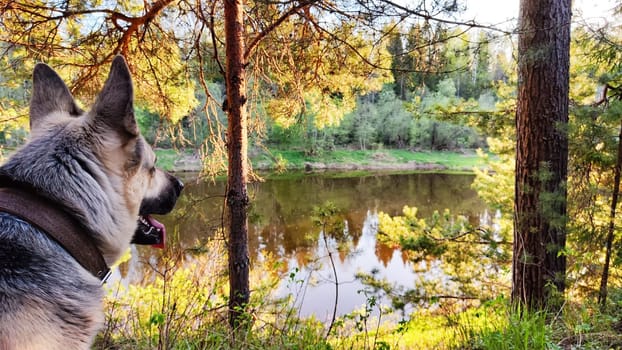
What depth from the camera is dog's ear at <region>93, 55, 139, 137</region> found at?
1.15 metres

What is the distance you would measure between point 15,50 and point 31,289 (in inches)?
175

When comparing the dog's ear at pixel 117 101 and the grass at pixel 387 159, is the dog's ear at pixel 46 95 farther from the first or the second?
the grass at pixel 387 159

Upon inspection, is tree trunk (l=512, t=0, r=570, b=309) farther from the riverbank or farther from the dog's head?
the riverbank

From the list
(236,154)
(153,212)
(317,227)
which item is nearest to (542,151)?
(317,227)

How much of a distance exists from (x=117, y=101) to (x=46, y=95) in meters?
0.57

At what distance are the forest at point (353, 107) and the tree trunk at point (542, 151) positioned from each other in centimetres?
1

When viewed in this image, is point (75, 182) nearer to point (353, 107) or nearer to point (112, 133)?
point (112, 133)

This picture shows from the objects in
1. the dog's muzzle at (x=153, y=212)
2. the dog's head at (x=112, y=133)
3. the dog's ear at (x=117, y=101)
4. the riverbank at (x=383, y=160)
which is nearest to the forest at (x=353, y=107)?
the dog's muzzle at (x=153, y=212)

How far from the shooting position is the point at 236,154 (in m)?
4.06

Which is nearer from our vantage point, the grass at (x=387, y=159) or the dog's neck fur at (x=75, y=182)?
the dog's neck fur at (x=75, y=182)

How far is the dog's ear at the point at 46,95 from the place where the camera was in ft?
4.78

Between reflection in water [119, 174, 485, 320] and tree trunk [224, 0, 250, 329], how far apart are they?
257mm

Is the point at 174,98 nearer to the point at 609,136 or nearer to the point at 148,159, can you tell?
the point at 148,159

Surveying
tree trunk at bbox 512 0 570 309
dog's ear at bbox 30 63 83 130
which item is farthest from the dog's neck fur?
tree trunk at bbox 512 0 570 309
